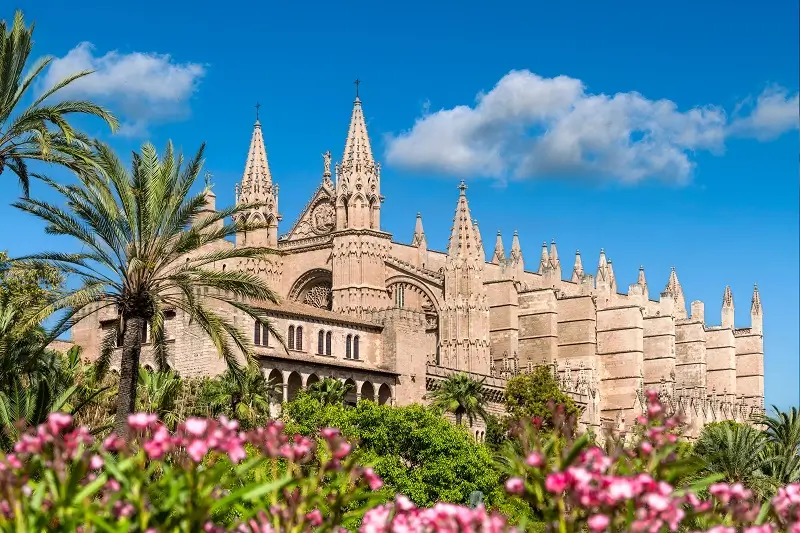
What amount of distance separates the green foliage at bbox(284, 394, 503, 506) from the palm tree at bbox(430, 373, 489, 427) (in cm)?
673

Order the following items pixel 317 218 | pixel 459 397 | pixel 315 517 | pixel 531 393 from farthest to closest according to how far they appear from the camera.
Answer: pixel 317 218
pixel 531 393
pixel 459 397
pixel 315 517

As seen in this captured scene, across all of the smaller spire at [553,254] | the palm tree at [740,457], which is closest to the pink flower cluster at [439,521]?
the palm tree at [740,457]

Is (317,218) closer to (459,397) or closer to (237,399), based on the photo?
(459,397)

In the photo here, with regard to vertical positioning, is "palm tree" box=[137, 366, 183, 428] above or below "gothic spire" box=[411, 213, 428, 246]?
below

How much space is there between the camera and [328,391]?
51.1 m

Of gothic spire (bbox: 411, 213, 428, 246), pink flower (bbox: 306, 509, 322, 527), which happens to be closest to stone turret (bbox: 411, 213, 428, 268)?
gothic spire (bbox: 411, 213, 428, 246)

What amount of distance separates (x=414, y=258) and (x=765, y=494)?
33.0m

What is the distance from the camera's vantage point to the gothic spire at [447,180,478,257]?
67000 mm

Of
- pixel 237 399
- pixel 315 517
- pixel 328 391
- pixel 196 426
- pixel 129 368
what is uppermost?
pixel 328 391

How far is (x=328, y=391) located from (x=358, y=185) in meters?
17.2

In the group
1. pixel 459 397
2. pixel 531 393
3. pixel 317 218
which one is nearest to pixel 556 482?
pixel 459 397

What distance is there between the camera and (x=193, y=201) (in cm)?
2659

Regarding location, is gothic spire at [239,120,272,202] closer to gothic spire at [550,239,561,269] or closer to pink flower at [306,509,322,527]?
gothic spire at [550,239,561,269]

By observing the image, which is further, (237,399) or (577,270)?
(577,270)
